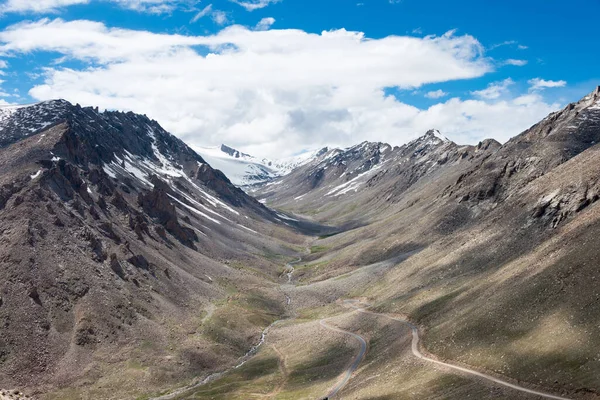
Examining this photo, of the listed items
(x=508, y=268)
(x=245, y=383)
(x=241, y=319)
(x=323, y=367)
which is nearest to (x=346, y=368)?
(x=323, y=367)

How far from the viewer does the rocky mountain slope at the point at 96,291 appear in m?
85.4

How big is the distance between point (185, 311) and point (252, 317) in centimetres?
1645

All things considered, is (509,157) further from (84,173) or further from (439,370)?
(84,173)

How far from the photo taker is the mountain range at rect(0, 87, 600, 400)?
64562mm

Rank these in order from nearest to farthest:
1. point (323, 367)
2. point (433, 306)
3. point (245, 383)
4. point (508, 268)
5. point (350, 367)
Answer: point (350, 367) < point (323, 367) < point (245, 383) < point (508, 268) < point (433, 306)

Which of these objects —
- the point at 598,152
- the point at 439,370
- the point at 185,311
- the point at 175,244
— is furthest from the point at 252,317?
the point at 598,152

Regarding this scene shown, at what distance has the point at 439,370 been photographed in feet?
211

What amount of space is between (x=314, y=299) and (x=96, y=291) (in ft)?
198

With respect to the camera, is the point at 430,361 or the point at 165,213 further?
the point at 165,213

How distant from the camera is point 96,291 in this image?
104m

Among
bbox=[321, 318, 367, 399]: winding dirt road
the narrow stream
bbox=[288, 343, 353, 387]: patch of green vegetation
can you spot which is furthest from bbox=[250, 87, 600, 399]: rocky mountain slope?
the narrow stream

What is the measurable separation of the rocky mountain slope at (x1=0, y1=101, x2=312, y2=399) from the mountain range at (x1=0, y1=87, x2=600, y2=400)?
1.14ft

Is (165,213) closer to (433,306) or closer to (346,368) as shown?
(346,368)

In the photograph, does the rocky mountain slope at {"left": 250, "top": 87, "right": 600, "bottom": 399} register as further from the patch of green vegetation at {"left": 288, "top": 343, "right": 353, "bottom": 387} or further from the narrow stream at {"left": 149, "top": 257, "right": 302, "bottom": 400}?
the narrow stream at {"left": 149, "top": 257, "right": 302, "bottom": 400}
